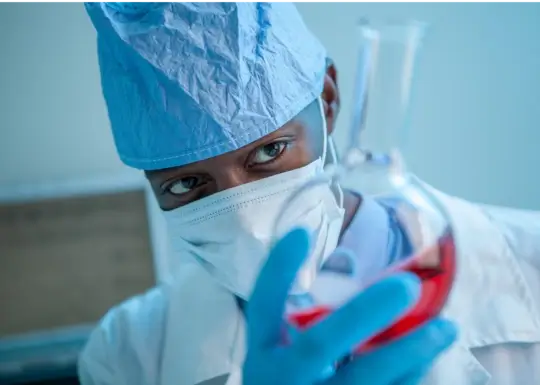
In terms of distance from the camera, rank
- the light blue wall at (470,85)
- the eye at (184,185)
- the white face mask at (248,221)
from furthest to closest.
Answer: the light blue wall at (470,85)
the eye at (184,185)
the white face mask at (248,221)

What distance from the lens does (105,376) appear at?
0.91 m

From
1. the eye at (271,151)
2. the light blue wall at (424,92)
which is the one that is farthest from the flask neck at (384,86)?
the light blue wall at (424,92)

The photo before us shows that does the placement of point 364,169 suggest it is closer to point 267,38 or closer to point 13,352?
point 267,38

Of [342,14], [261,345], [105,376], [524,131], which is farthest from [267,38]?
[524,131]

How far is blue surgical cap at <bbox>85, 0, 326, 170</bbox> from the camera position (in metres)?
0.64

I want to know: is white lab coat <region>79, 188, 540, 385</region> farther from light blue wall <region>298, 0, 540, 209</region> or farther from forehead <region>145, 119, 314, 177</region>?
light blue wall <region>298, 0, 540, 209</region>

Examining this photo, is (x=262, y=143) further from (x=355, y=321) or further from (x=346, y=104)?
(x=346, y=104)

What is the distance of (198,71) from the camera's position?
65 centimetres

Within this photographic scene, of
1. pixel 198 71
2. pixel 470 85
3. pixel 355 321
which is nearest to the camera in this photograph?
pixel 355 321

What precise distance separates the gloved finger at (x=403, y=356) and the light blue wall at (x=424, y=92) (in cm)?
65

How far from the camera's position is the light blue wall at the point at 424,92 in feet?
3.60

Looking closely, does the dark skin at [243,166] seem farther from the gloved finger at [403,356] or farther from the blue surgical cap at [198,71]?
the gloved finger at [403,356]

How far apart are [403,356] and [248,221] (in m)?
0.29

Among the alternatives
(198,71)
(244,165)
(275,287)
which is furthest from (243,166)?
(275,287)
